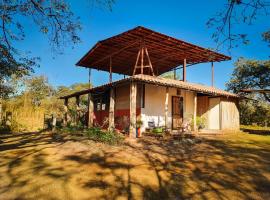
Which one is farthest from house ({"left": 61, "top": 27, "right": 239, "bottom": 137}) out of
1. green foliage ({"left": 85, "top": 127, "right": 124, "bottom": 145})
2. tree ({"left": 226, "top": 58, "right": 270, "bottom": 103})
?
tree ({"left": 226, "top": 58, "right": 270, "bottom": 103})

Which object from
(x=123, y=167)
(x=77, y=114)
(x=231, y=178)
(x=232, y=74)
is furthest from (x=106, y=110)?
(x=232, y=74)

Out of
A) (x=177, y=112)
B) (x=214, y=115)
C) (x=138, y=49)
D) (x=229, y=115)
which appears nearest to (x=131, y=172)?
(x=177, y=112)

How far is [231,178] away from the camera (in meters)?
6.96

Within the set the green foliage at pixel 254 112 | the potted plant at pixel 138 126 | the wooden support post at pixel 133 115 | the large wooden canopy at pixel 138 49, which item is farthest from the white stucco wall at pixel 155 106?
the green foliage at pixel 254 112

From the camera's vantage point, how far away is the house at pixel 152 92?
44.7 feet

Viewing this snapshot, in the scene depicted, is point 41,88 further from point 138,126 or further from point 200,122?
point 138,126

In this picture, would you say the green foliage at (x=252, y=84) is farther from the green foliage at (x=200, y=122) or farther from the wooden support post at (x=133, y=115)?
the wooden support post at (x=133, y=115)

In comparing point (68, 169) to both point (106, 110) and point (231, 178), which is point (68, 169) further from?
point (106, 110)

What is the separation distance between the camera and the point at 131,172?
23.5 feet

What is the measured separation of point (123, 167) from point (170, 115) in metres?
8.43

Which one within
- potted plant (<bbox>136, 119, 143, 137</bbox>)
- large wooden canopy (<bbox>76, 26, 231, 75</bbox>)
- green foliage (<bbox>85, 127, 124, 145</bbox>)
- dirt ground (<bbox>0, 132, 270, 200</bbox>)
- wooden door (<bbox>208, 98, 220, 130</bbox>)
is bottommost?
dirt ground (<bbox>0, 132, 270, 200</bbox>)

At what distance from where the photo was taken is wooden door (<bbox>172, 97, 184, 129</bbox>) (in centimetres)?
1566

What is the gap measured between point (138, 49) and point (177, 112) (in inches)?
193

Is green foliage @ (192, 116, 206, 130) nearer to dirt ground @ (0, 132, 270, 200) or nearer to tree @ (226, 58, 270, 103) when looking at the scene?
dirt ground @ (0, 132, 270, 200)
